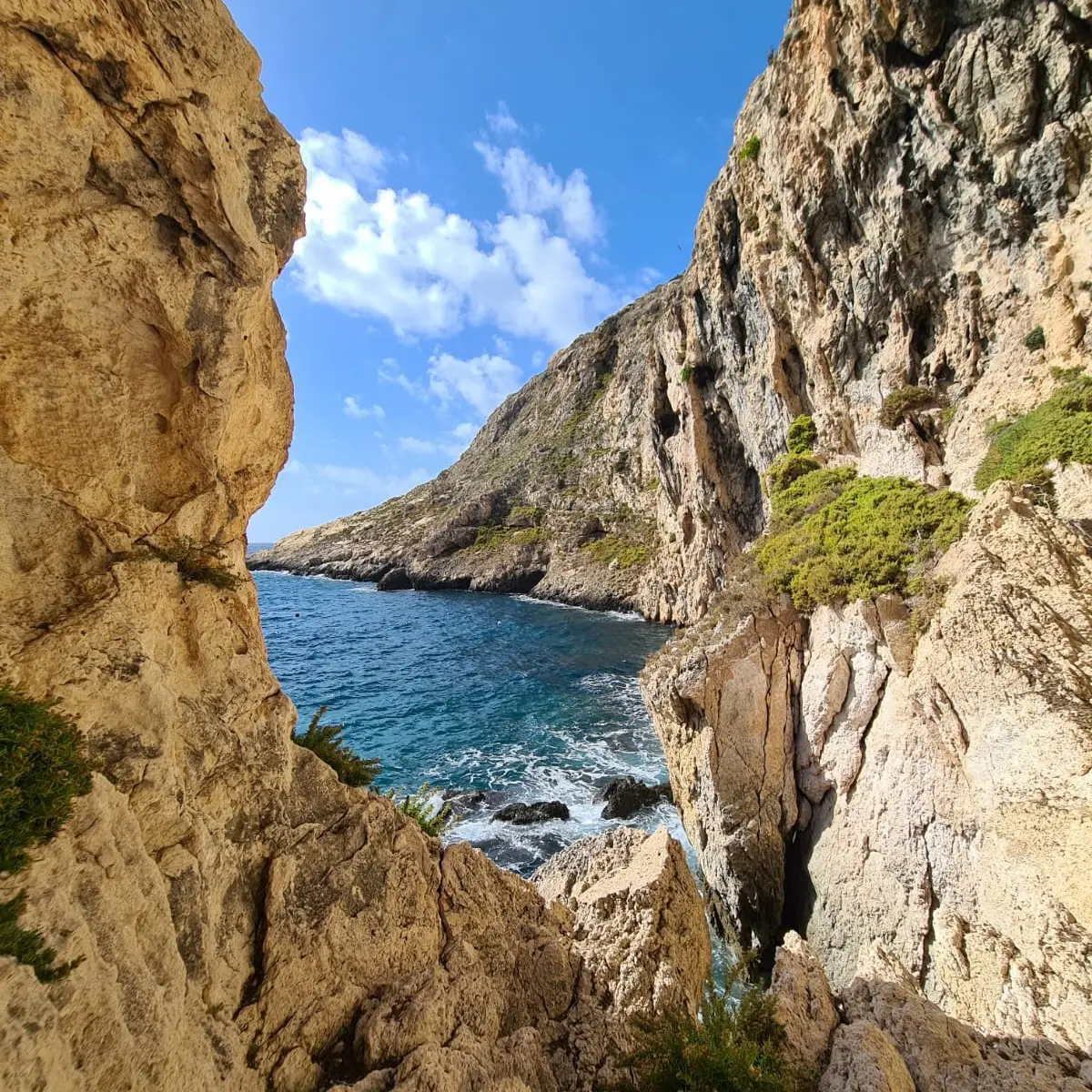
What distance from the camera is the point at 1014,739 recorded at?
9.06 metres

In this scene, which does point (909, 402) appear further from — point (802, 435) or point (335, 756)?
point (335, 756)

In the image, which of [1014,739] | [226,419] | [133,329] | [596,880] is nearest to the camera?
[133,329]

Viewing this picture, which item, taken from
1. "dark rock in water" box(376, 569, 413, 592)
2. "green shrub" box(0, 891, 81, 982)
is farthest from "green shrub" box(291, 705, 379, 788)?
"dark rock in water" box(376, 569, 413, 592)

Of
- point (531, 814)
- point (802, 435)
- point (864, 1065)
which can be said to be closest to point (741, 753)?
point (864, 1065)

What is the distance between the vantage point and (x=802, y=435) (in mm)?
29078

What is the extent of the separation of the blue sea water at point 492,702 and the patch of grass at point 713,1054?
38.4 ft

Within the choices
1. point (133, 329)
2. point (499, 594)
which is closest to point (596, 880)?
point (133, 329)

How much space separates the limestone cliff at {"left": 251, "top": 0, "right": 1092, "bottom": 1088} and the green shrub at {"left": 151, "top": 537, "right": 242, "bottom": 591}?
8908 mm

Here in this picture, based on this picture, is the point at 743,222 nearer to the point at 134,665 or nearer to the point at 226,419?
the point at 226,419

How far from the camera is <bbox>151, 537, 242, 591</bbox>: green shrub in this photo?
5.77 m

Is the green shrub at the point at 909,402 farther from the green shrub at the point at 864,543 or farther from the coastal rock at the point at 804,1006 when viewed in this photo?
the coastal rock at the point at 804,1006

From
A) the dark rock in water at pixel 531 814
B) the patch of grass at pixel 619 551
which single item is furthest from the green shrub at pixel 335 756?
the patch of grass at pixel 619 551

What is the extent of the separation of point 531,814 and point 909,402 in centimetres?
2196

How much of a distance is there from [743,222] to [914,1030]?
36.2 m
